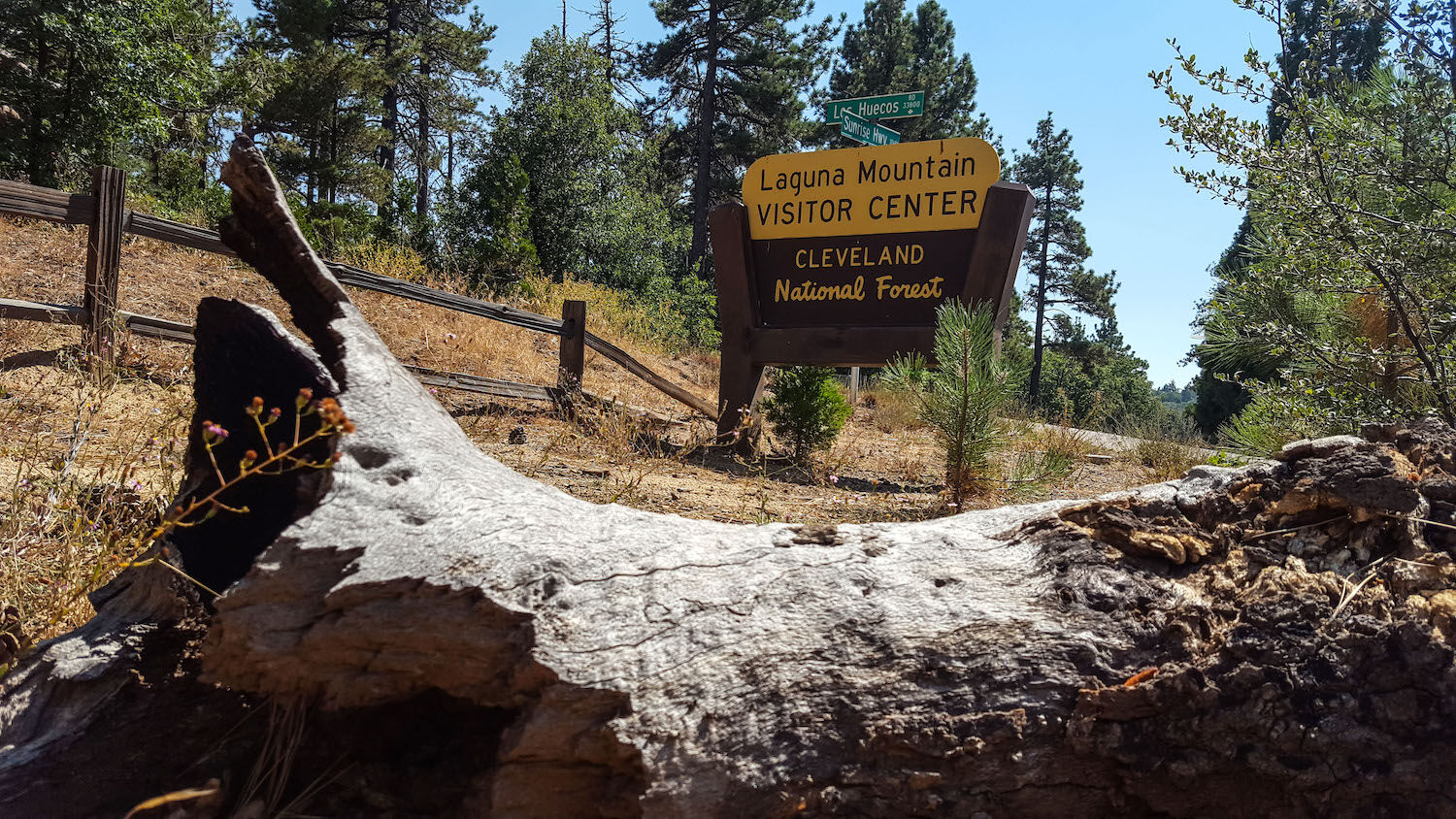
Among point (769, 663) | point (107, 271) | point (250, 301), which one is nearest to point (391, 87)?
point (250, 301)

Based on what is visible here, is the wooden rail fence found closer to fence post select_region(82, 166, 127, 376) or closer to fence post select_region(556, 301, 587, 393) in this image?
fence post select_region(82, 166, 127, 376)

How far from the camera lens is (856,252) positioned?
22.4 ft

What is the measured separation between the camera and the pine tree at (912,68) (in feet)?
94.1

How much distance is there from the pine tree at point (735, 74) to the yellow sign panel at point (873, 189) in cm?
1876

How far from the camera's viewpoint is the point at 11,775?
153 centimetres

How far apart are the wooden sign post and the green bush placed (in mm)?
260

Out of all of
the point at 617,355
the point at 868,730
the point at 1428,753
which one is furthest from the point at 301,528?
the point at 617,355

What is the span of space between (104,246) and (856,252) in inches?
233

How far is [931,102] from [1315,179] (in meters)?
28.1

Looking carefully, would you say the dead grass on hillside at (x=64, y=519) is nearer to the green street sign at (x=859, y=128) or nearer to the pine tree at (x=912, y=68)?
the green street sign at (x=859, y=128)

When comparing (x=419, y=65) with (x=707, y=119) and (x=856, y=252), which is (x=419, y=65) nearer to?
(x=707, y=119)

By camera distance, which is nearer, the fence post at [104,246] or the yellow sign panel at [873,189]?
the fence post at [104,246]

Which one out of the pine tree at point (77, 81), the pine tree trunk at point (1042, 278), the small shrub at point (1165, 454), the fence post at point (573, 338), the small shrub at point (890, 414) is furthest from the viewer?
the pine tree trunk at point (1042, 278)

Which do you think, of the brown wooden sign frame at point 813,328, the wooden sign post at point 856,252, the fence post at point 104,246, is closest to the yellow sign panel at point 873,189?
the wooden sign post at point 856,252
